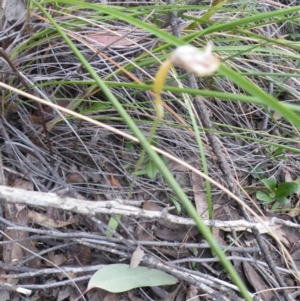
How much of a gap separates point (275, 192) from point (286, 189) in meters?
0.03

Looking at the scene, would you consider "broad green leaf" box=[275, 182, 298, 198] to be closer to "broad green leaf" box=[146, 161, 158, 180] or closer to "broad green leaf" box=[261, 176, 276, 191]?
"broad green leaf" box=[261, 176, 276, 191]

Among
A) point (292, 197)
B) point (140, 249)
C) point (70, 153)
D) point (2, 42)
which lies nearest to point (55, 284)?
point (140, 249)

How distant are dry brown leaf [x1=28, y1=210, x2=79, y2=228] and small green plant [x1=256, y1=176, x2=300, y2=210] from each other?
0.47 metres

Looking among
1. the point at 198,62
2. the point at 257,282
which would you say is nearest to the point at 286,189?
the point at 257,282

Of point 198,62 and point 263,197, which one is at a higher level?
point 198,62

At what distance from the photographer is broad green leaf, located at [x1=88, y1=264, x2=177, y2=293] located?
2.48 ft

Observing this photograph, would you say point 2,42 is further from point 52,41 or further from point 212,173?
point 212,173

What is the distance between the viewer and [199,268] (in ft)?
2.84

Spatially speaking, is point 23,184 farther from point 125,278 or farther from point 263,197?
point 263,197

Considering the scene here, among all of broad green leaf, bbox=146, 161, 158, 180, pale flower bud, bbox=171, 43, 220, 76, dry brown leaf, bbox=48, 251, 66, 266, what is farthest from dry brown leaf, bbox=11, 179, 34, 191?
pale flower bud, bbox=171, 43, 220, 76

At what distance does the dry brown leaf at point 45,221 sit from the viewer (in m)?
0.82

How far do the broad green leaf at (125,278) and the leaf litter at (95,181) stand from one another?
0.02 metres

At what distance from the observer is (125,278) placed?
2.53ft

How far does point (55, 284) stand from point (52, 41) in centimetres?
52
